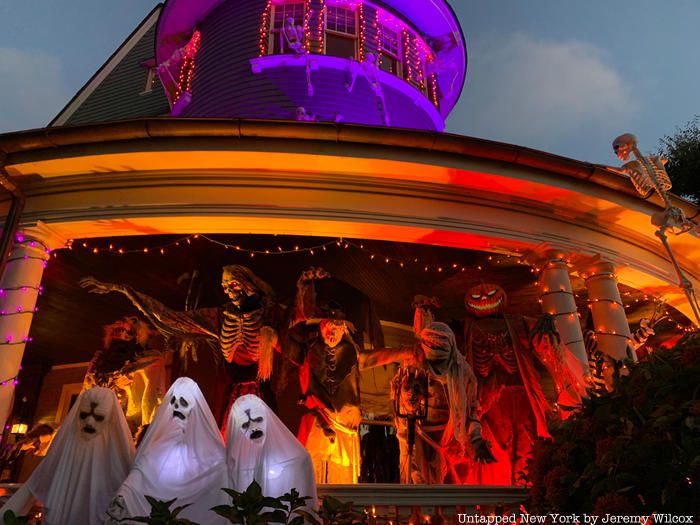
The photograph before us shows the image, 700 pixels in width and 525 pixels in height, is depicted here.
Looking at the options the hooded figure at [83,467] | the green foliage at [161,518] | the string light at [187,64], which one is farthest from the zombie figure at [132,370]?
the string light at [187,64]

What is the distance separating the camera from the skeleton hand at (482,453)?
18.7 feet

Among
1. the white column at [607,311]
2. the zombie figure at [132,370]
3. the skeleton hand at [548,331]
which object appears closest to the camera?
the skeleton hand at [548,331]

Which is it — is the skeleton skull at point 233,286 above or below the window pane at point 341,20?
below

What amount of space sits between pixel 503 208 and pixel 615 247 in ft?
6.89

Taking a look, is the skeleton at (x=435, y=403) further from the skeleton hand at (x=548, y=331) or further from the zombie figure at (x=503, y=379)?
the skeleton hand at (x=548, y=331)

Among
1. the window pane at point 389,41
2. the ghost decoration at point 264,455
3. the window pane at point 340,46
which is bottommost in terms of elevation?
the ghost decoration at point 264,455

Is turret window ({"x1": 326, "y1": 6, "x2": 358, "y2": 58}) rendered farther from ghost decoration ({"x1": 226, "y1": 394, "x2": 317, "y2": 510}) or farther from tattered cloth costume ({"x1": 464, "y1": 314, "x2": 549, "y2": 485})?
ghost decoration ({"x1": 226, "y1": 394, "x2": 317, "y2": 510})

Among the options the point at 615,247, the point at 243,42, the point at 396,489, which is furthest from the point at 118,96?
the point at 396,489

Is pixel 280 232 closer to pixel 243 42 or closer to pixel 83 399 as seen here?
pixel 83 399

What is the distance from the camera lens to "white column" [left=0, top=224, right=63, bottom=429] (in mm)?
6223

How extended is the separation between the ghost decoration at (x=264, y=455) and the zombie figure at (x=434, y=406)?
7.94ft

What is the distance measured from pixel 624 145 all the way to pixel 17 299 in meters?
8.06

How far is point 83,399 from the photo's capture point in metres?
4.52

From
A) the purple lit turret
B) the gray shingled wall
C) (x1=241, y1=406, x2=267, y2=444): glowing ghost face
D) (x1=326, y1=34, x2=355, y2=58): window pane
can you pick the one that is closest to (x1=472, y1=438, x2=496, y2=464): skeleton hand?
(x1=241, y1=406, x2=267, y2=444): glowing ghost face
